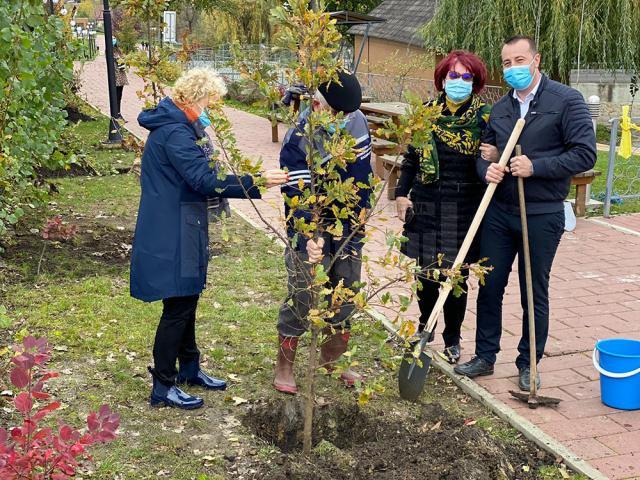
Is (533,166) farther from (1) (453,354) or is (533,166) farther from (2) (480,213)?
(1) (453,354)

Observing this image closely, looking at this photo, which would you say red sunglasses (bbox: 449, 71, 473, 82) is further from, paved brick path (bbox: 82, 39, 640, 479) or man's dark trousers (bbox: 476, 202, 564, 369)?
paved brick path (bbox: 82, 39, 640, 479)

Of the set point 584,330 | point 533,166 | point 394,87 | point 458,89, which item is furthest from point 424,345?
point 394,87

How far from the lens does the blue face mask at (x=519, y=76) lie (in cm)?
455

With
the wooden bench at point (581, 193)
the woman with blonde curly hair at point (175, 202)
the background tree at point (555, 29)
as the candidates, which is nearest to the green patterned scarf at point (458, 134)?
the woman with blonde curly hair at point (175, 202)

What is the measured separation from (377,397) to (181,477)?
4.34ft

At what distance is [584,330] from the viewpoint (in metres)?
Answer: 5.86

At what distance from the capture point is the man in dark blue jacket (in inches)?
175

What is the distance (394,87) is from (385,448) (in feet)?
51.9

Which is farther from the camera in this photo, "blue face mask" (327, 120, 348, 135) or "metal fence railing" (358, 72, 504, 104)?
"metal fence railing" (358, 72, 504, 104)

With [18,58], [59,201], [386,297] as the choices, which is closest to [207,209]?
[386,297]

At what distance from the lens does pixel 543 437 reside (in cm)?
425

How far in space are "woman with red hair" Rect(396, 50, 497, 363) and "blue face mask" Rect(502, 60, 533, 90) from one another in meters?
0.23

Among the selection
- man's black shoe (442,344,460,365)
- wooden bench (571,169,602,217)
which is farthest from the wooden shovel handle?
wooden bench (571,169,602,217)

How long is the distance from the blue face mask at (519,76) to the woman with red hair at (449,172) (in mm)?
231
